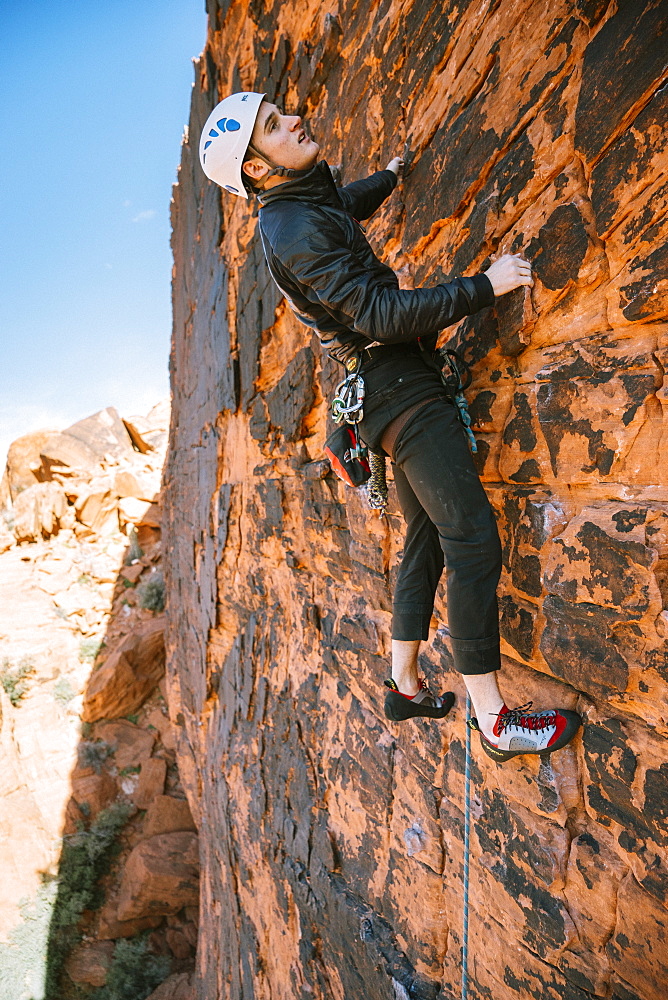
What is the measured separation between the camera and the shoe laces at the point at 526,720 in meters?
1.71

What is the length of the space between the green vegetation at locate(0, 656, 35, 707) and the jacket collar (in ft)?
42.1

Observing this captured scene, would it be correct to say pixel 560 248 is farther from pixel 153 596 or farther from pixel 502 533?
pixel 153 596

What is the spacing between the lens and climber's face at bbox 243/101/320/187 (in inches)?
72.1

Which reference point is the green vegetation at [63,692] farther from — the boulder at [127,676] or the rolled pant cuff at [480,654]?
the rolled pant cuff at [480,654]

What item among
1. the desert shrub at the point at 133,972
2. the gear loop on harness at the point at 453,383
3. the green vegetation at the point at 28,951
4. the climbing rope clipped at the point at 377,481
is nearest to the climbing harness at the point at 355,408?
the climbing rope clipped at the point at 377,481

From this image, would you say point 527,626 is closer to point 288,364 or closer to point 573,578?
point 573,578

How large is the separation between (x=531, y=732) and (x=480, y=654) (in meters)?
0.34

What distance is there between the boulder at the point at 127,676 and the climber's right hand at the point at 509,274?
459 inches

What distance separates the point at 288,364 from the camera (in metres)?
4.25

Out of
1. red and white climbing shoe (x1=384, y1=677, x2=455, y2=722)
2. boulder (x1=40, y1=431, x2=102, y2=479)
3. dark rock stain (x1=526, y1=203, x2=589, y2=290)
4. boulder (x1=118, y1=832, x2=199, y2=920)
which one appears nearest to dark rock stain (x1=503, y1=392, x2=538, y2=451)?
dark rock stain (x1=526, y1=203, x2=589, y2=290)

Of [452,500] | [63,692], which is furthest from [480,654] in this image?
[63,692]

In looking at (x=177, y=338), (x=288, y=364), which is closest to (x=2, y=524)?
(x=177, y=338)

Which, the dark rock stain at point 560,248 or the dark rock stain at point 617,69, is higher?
the dark rock stain at point 617,69

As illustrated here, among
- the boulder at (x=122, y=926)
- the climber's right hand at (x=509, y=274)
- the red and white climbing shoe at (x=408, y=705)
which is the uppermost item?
the climber's right hand at (x=509, y=274)
